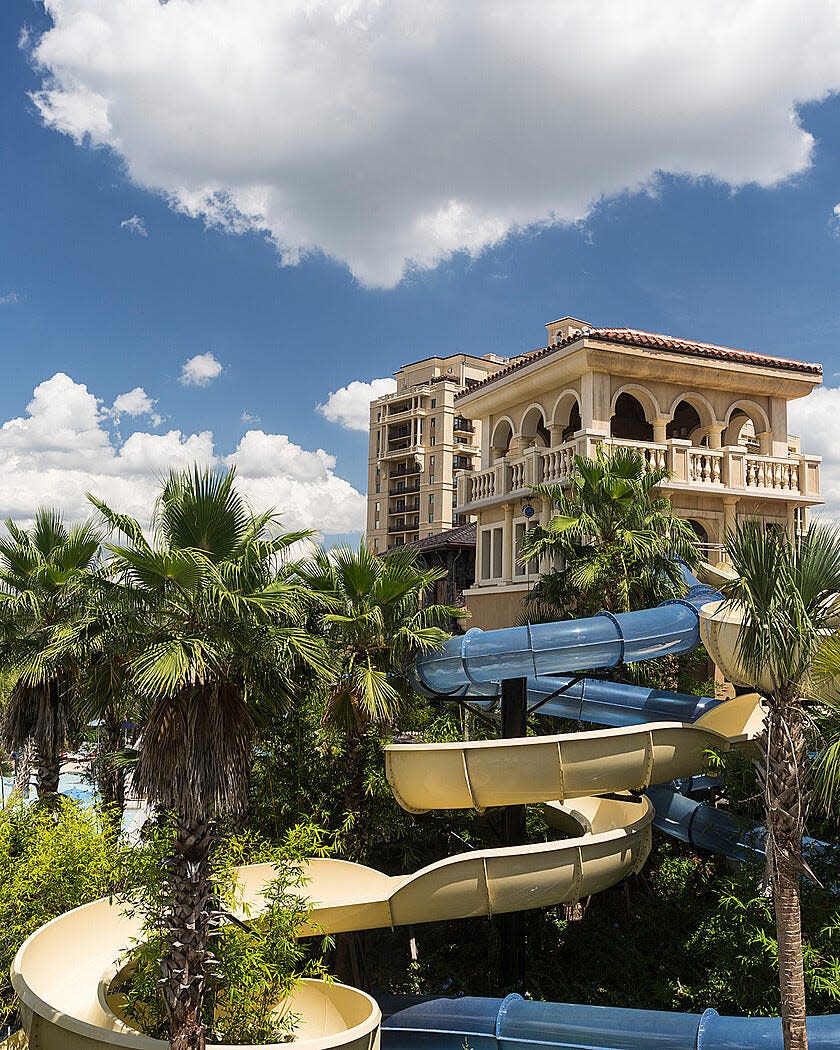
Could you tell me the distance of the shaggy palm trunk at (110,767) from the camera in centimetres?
1773

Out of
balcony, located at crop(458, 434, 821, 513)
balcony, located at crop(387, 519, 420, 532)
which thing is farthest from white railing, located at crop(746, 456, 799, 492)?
balcony, located at crop(387, 519, 420, 532)

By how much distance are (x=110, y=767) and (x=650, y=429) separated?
18.3 meters

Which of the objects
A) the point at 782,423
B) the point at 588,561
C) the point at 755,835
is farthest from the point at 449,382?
the point at 755,835

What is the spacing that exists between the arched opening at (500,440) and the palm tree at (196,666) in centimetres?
1934

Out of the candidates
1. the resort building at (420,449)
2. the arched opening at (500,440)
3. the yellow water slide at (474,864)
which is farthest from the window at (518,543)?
the resort building at (420,449)

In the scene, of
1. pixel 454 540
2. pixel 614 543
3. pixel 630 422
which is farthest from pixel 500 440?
pixel 614 543

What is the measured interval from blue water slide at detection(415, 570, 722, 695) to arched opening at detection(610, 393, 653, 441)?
13098mm

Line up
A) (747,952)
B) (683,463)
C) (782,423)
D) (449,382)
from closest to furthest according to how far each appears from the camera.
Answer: (747,952), (683,463), (782,423), (449,382)

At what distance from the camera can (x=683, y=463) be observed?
23578 millimetres

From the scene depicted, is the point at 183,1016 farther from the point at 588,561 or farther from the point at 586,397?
the point at 586,397

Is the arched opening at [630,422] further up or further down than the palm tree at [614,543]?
further up

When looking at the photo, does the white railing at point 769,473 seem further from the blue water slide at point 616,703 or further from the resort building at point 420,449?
the resort building at point 420,449

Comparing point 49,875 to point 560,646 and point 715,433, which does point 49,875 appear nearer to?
point 560,646

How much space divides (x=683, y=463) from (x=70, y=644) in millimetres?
16118
